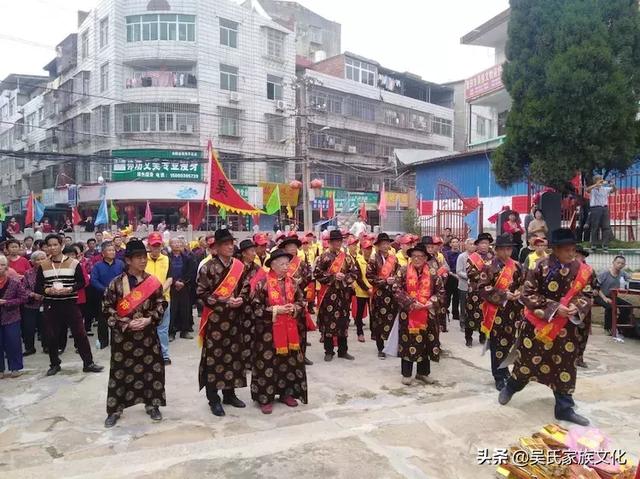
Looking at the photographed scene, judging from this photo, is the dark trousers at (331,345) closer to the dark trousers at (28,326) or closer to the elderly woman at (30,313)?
the elderly woman at (30,313)

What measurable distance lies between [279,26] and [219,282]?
30.7 m

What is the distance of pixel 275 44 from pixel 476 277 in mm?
28932

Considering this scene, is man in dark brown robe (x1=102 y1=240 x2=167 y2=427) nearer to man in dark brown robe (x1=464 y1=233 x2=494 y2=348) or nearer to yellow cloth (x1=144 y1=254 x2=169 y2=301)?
yellow cloth (x1=144 y1=254 x2=169 y2=301)

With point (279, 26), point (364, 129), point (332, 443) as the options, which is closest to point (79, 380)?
point (332, 443)

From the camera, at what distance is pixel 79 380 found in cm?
661

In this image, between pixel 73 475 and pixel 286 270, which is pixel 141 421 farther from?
pixel 286 270

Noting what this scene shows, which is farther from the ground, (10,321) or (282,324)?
(282,324)

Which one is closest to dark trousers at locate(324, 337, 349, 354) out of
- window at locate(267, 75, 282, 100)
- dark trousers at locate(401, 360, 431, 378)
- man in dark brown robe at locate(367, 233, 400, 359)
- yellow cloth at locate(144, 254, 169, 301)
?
man in dark brown robe at locate(367, 233, 400, 359)

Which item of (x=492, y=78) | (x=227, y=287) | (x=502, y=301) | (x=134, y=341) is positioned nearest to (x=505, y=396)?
(x=502, y=301)

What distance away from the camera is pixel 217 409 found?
5297mm

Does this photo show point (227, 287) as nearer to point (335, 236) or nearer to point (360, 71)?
point (335, 236)

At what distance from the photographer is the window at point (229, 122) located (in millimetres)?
30527

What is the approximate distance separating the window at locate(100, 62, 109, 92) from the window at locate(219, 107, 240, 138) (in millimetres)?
6571

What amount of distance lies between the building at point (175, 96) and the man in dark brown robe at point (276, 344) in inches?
870
